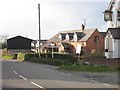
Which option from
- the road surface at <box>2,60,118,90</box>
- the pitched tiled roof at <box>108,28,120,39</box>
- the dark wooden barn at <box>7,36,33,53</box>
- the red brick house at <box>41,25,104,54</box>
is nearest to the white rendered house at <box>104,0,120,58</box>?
the pitched tiled roof at <box>108,28,120,39</box>

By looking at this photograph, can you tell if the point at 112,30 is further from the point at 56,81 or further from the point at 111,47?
the point at 56,81

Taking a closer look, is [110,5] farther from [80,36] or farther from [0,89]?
[80,36]

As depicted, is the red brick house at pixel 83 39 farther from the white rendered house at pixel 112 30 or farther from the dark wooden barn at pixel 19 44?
A: the white rendered house at pixel 112 30

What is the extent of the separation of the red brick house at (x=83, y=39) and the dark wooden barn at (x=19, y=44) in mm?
12636

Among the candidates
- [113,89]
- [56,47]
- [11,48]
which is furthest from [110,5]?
[11,48]

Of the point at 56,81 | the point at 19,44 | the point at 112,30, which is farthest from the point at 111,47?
the point at 19,44

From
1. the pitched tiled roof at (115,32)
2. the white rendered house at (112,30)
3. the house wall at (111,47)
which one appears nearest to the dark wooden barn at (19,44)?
the white rendered house at (112,30)

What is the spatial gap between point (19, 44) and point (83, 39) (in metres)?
28.5

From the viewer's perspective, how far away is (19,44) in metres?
108

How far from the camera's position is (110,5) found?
48500 millimetres

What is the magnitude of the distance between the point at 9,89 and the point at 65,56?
50.9m

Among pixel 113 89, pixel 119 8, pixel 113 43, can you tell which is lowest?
pixel 113 89

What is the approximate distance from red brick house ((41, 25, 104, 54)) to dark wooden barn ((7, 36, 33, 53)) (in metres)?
12.6

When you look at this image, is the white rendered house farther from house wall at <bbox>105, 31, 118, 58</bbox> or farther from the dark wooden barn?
the dark wooden barn
